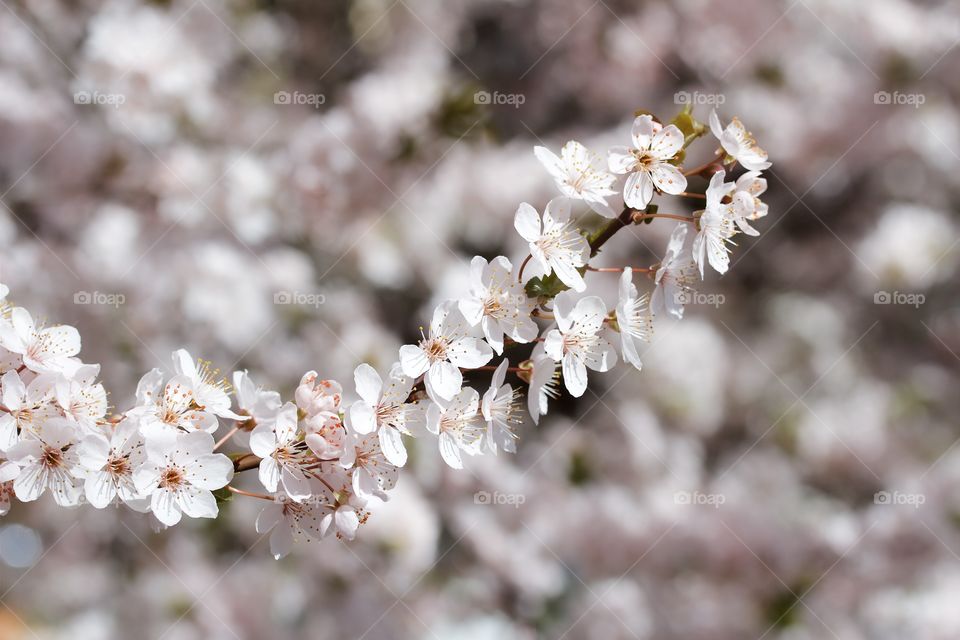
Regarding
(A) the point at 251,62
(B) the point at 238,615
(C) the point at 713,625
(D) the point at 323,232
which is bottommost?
(C) the point at 713,625

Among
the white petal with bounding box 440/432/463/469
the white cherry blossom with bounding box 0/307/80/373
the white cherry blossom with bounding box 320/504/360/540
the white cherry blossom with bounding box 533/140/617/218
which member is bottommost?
the white cherry blossom with bounding box 320/504/360/540

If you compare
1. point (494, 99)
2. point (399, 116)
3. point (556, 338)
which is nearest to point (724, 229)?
point (556, 338)

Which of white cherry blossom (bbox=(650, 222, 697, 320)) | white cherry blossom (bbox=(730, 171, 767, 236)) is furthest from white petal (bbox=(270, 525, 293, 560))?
white cherry blossom (bbox=(730, 171, 767, 236))

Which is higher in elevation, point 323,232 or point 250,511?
point 323,232

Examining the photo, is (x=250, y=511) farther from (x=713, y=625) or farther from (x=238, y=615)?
(x=713, y=625)

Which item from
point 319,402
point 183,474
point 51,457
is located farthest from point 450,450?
point 51,457

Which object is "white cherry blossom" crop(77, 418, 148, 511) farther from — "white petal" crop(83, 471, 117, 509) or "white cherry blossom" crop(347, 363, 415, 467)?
"white cherry blossom" crop(347, 363, 415, 467)

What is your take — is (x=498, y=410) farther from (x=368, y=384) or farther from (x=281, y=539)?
(x=281, y=539)

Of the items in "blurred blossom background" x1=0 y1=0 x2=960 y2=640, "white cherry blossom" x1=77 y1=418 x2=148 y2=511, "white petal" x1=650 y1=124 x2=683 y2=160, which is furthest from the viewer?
"blurred blossom background" x1=0 y1=0 x2=960 y2=640
